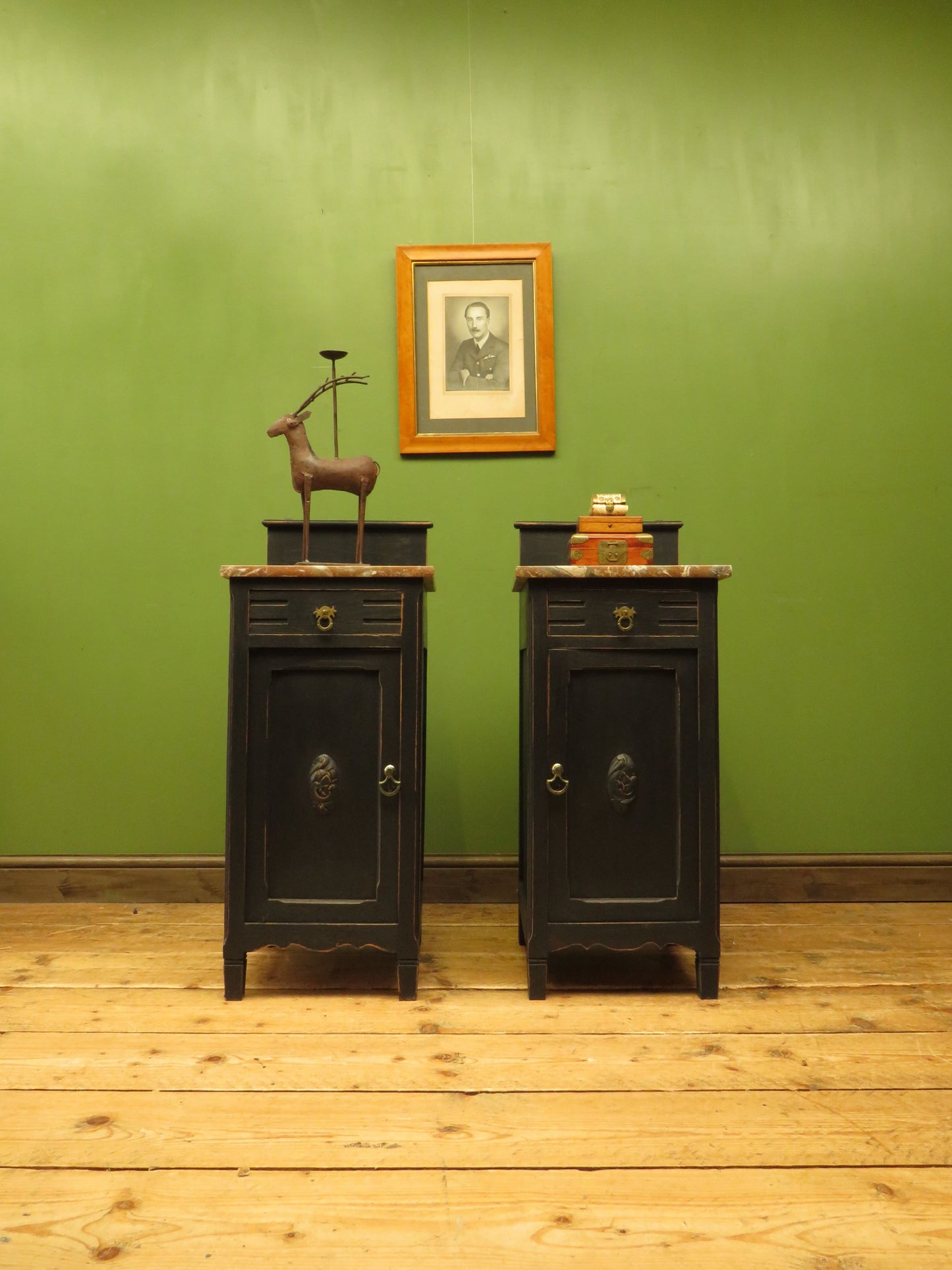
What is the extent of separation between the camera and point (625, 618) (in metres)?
2.03

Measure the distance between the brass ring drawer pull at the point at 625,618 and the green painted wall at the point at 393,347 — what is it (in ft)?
2.70

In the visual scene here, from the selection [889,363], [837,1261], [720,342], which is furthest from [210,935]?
[889,363]

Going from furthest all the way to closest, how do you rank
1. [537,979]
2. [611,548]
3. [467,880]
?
1. [467,880]
2. [611,548]
3. [537,979]

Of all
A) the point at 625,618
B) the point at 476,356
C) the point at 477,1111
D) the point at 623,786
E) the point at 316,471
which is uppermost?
the point at 476,356

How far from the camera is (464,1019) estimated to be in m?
1.89

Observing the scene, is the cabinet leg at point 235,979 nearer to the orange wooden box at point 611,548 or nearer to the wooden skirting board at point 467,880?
the wooden skirting board at point 467,880

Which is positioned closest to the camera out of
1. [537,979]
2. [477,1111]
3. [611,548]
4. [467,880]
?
[477,1111]

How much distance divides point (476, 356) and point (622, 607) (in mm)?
1189

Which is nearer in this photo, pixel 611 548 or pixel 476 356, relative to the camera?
pixel 611 548

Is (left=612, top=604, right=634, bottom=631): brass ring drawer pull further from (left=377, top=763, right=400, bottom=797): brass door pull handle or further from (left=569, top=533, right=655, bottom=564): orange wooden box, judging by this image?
(left=377, top=763, right=400, bottom=797): brass door pull handle

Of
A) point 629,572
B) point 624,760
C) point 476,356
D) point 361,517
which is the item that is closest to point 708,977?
point 624,760

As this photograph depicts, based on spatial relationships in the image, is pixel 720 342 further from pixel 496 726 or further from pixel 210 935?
pixel 210 935

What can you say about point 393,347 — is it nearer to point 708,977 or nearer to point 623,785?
point 623,785

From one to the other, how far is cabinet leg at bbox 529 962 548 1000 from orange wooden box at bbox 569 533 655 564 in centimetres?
96
